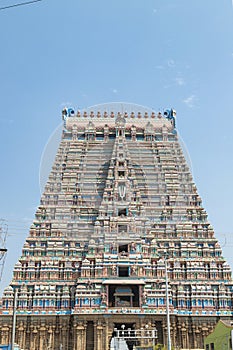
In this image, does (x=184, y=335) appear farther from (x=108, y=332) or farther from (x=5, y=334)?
(x=5, y=334)

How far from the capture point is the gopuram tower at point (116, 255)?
48531 millimetres

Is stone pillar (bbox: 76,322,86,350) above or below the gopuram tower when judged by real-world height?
below

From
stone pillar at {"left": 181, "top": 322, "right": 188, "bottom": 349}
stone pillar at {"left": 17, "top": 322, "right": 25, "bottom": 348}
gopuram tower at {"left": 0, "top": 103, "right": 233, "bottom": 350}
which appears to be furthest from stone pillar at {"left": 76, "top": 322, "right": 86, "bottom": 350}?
stone pillar at {"left": 181, "top": 322, "right": 188, "bottom": 349}

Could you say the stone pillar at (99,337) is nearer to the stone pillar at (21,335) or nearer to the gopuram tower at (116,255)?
the gopuram tower at (116,255)

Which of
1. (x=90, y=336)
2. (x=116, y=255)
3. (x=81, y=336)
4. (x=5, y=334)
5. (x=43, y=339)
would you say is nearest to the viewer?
(x=81, y=336)

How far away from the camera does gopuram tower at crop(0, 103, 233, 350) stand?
4853 cm

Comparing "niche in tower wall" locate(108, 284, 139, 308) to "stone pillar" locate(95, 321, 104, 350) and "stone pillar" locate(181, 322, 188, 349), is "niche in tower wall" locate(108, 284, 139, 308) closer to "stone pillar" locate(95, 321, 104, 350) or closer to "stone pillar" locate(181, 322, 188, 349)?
"stone pillar" locate(95, 321, 104, 350)

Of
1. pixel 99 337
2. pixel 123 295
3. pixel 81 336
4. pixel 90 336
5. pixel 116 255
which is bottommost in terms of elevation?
pixel 99 337

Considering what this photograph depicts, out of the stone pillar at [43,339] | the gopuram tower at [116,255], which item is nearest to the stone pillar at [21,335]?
the gopuram tower at [116,255]

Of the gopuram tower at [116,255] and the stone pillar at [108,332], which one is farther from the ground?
the gopuram tower at [116,255]

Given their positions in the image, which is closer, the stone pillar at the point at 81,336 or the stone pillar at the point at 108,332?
the stone pillar at the point at 108,332

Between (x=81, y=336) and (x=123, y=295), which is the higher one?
(x=123, y=295)

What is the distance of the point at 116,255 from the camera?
51.2m

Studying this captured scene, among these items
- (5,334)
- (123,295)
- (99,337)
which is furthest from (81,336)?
(5,334)
